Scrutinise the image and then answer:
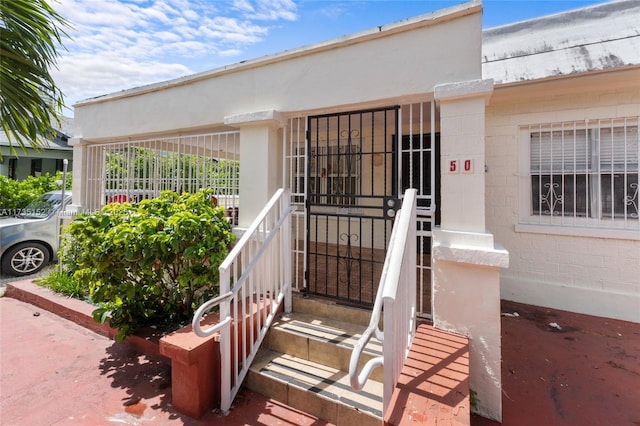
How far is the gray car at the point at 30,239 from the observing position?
6.50 metres

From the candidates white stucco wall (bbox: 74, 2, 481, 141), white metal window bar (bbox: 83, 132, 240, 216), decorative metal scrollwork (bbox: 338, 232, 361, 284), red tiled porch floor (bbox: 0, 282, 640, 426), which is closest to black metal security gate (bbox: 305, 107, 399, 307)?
decorative metal scrollwork (bbox: 338, 232, 361, 284)

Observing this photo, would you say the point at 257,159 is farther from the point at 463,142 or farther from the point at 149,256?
the point at 463,142

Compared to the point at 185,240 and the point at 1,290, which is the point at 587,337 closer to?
the point at 185,240

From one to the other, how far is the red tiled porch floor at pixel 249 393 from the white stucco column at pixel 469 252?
45 cm

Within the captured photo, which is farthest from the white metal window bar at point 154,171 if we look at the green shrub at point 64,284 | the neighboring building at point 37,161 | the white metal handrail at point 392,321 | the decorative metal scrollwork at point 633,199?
the neighboring building at point 37,161

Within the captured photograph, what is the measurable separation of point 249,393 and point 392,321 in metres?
1.89

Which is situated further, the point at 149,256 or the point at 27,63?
the point at 27,63

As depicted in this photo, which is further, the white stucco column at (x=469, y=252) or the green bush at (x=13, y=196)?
the green bush at (x=13, y=196)

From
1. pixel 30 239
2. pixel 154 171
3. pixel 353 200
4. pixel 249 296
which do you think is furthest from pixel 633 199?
pixel 30 239

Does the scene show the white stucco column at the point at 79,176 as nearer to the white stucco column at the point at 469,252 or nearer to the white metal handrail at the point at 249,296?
the white metal handrail at the point at 249,296

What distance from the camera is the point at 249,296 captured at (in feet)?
10.7

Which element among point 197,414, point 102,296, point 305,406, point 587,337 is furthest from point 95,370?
point 587,337

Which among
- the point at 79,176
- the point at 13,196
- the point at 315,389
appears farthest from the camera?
the point at 13,196

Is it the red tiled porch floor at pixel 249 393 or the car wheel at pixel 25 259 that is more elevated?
the car wheel at pixel 25 259
